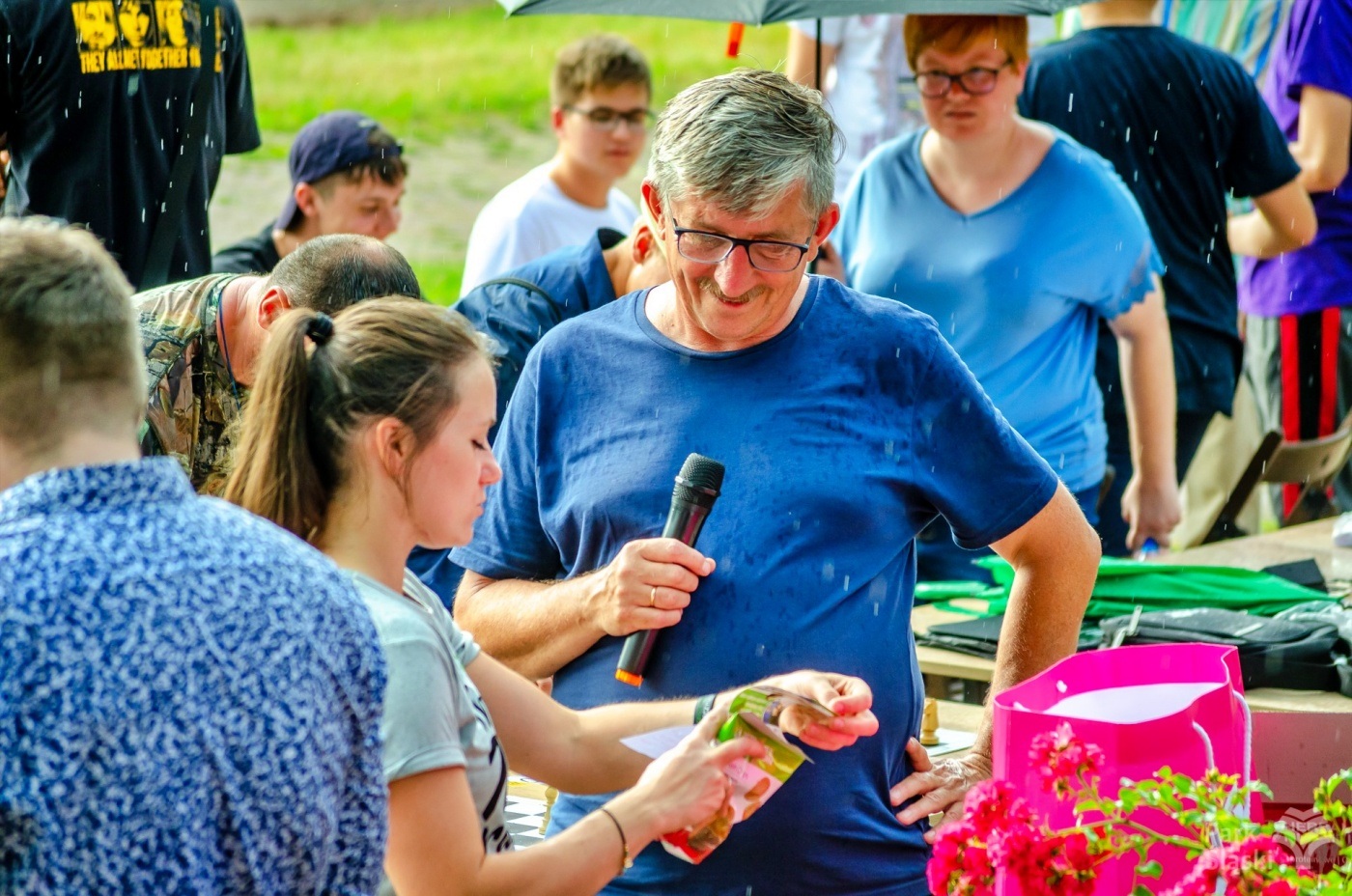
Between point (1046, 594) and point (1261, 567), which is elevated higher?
point (1046, 594)

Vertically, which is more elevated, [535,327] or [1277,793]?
[535,327]

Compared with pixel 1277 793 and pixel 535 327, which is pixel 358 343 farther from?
pixel 535 327

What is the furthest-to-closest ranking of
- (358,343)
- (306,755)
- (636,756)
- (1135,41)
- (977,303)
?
(1135,41) < (977,303) < (636,756) < (358,343) < (306,755)

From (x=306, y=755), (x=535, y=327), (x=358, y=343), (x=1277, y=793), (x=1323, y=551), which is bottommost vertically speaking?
(x=1323, y=551)

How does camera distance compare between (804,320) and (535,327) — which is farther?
(535,327)

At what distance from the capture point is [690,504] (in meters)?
2.26

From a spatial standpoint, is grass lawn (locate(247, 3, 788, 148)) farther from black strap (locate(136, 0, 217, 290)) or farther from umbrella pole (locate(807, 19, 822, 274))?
black strap (locate(136, 0, 217, 290))

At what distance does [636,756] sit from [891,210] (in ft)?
8.21

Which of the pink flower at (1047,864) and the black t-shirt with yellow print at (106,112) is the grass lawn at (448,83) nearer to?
the black t-shirt with yellow print at (106,112)

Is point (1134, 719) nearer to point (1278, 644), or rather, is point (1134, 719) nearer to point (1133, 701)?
point (1133, 701)

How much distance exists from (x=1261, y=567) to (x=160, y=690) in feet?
11.5

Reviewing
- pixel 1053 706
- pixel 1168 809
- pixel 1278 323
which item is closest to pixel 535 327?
pixel 1053 706

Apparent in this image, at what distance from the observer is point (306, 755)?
1.43m

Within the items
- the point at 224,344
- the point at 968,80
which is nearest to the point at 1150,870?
the point at 224,344
